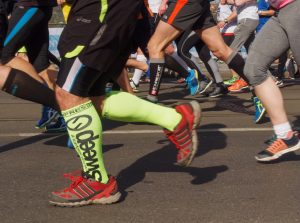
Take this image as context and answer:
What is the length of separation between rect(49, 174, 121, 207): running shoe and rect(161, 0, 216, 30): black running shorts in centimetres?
352

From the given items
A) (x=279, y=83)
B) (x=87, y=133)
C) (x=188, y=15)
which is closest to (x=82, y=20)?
(x=87, y=133)

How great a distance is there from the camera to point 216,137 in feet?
22.8

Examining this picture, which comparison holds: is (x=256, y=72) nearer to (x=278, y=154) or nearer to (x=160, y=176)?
(x=278, y=154)

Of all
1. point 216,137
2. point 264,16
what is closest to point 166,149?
point 216,137

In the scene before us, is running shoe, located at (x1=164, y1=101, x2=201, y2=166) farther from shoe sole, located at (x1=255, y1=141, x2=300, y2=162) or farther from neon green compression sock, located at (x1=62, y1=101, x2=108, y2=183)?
shoe sole, located at (x1=255, y1=141, x2=300, y2=162)

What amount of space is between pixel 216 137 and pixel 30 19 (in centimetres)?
185

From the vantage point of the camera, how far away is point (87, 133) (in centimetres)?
453

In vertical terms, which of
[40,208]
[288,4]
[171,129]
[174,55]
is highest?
[288,4]

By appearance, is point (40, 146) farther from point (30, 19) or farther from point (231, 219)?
point (231, 219)

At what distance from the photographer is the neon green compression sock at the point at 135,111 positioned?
4.80 m

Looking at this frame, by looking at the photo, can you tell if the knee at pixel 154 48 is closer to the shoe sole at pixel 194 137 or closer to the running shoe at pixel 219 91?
the running shoe at pixel 219 91

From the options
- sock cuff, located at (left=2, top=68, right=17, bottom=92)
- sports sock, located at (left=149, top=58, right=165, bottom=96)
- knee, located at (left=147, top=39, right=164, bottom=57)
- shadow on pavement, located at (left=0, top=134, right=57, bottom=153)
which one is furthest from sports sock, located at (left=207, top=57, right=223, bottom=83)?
sock cuff, located at (left=2, top=68, right=17, bottom=92)

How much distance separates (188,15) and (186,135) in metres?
3.34

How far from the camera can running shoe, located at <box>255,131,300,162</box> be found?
5711mm
